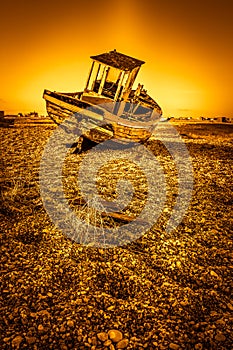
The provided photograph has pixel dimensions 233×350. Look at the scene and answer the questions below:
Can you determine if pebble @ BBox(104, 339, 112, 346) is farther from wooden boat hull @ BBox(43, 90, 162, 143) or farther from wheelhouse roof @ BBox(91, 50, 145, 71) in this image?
wheelhouse roof @ BBox(91, 50, 145, 71)

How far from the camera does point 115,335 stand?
135 inches

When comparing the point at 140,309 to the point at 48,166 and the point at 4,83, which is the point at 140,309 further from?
the point at 4,83

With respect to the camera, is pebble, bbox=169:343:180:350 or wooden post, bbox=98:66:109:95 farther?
wooden post, bbox=98:66:109:95

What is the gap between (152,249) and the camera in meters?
5.04

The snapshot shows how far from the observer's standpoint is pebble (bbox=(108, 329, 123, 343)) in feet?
11.1

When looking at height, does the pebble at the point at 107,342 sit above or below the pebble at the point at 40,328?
above

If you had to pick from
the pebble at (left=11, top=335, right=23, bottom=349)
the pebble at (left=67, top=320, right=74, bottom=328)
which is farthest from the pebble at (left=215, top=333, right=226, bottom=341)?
the pebble at (left=11, top=335, right=23, bottom=349)

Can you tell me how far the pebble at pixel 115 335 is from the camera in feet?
Answer: 11.1

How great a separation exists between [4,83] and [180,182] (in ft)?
66.3

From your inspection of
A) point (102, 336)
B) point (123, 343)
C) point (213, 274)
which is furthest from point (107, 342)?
point (213, 274)

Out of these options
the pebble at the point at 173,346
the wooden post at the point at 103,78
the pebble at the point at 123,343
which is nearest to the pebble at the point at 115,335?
the pebble at the point at 123,343

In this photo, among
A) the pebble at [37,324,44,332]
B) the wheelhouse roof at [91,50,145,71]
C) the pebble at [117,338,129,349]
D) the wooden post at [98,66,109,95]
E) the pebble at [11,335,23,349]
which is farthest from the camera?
the wooden post at [98,66,109,95]

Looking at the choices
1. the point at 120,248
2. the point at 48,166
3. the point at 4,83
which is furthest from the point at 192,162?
the point at 4,83

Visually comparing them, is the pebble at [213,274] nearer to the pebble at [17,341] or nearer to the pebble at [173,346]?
the pebble at [173,346]
